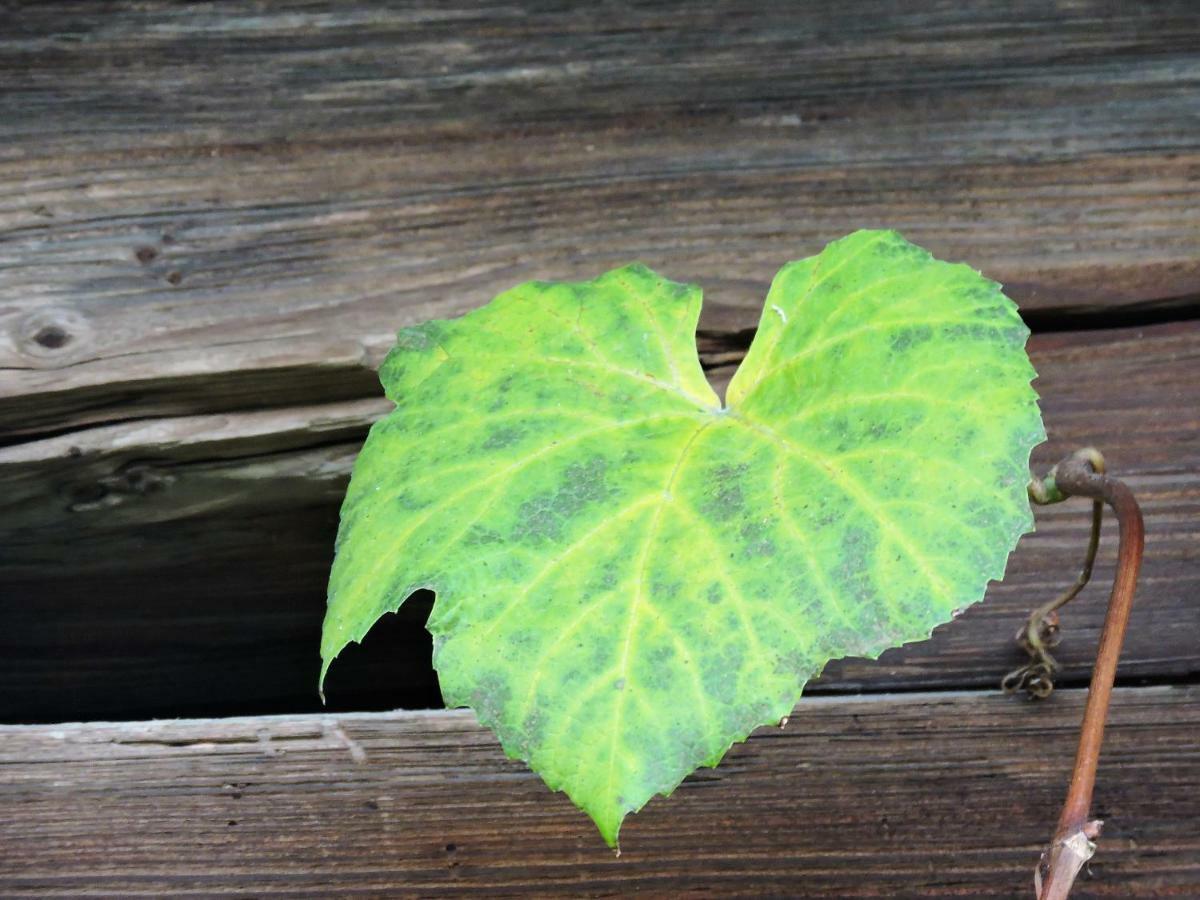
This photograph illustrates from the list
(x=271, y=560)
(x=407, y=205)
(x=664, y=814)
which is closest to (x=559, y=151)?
(x=407, y=205)

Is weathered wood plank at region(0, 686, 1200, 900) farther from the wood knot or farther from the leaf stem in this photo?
the wood knot

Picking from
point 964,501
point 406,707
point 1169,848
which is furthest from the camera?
point 406,707

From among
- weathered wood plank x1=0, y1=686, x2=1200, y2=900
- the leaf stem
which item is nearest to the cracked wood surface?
weathered wood plank x1=0, y1=686, x2=1200, y2=900

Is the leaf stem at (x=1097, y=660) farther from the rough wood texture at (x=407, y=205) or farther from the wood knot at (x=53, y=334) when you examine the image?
the wood knot at (x=53, y=334)

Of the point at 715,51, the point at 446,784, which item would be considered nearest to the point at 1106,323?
the point at 715,51

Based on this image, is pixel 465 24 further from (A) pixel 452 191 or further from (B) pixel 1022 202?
(B) pixel 1022 202

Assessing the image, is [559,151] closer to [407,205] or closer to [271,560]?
[407,205]
